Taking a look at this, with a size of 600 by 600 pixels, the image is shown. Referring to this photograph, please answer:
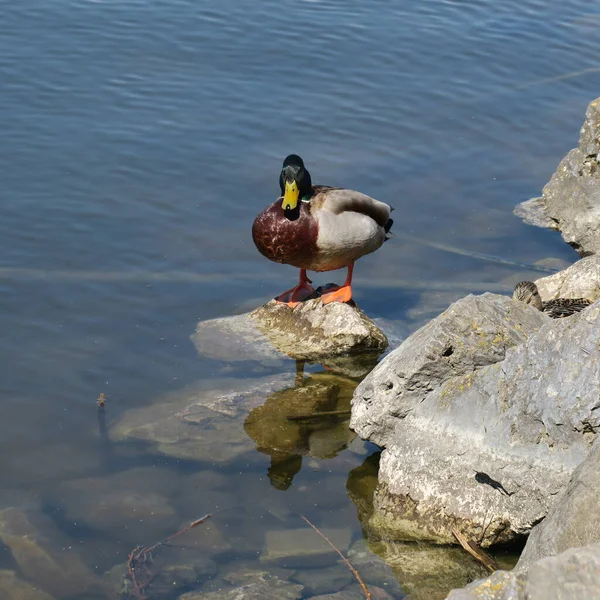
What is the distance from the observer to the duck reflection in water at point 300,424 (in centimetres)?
519

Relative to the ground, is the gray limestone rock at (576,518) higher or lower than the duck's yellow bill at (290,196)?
lower

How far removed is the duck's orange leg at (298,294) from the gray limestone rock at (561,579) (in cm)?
422

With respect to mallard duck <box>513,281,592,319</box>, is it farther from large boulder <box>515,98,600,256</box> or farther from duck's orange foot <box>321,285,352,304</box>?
large boulder <box>515,98,600,256</box>

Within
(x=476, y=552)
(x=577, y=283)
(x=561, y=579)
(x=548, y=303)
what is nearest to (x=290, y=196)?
(x=548, y=303)

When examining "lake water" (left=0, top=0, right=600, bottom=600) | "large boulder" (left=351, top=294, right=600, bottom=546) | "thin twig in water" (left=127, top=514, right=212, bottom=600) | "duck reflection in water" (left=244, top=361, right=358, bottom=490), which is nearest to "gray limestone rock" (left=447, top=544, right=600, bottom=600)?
"large boulder" (left=351, top=294, right=600, bottom=546)

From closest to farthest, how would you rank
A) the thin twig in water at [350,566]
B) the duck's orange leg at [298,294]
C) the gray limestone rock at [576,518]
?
1. the gray limestone rock at [576,518]
2. the thin twig in water at [350,566]
3. the duck's orange leg at [298,294]

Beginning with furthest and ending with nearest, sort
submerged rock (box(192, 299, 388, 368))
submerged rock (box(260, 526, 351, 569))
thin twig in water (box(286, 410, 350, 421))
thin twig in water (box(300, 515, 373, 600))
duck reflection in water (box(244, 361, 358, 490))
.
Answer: submerged rock (box(192, 299, 388, 368)), thin twig in water (box(286, 410, 350, 421)), duck reflection in water (box(244, 361, 358, 490)), submerged rock (box(260, 526, 351, 569)), thin twig in water (box(300, 515, 373, 600))

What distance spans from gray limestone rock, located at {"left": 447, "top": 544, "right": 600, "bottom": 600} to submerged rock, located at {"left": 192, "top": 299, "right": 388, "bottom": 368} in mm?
3675

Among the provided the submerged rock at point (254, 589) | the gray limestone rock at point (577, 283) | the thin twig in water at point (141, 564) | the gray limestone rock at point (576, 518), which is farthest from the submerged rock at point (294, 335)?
the gray limestone rock at point (576, 518)

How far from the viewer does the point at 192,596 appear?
4.16 metres

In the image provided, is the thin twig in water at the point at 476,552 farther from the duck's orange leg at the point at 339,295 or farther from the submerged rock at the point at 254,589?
the duck's orange leg at the point at 339,295

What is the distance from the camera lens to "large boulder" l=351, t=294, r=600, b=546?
4.00 metres

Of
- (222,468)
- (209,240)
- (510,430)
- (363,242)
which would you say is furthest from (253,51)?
(510,430)

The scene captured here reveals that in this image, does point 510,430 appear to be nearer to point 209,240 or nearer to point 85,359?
point 85,359
